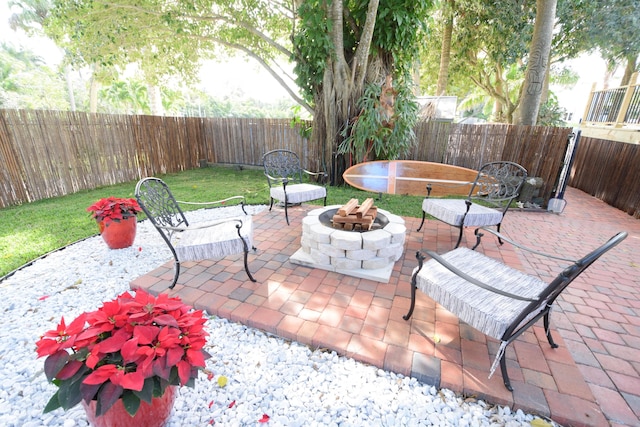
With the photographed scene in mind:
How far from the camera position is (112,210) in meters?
3.10

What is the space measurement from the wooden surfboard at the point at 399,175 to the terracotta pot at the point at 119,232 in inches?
A: 150

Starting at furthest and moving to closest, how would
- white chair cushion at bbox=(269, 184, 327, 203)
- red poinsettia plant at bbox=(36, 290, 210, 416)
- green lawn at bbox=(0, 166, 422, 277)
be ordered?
white chair cushion at bbox=(269, 184, 327, 203) → green lawn at bbox=(0, 166, 422, 277) → red poinsettia plant at bbox=(36, 290, 210, 416)

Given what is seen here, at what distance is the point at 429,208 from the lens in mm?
3492

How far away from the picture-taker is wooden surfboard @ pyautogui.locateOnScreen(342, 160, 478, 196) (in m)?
5.66

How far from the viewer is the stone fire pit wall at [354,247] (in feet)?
8.36

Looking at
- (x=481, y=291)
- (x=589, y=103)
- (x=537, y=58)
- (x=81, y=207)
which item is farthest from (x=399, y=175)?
(x=589, y=103)

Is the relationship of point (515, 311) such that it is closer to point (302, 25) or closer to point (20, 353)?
point (20, 353)

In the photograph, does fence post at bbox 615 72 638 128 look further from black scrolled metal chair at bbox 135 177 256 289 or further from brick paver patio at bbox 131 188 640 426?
black scrolled metal chair at bbox 135 177 256 289

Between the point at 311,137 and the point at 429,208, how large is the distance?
394cm

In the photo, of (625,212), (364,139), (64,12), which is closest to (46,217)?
(64,12)

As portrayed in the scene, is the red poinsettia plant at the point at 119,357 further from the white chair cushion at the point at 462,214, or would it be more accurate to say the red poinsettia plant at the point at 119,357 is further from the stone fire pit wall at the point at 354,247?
the white chair cushion at the point at 462,214

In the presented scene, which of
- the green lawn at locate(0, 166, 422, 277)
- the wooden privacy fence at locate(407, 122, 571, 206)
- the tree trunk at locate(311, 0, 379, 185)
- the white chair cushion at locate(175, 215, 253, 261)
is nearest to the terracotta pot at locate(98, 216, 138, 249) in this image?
the green lawn at locate(0, 166, 422, 277)

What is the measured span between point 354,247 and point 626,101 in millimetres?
10448

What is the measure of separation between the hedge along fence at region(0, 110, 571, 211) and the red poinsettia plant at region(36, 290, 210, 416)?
19.2 ft
